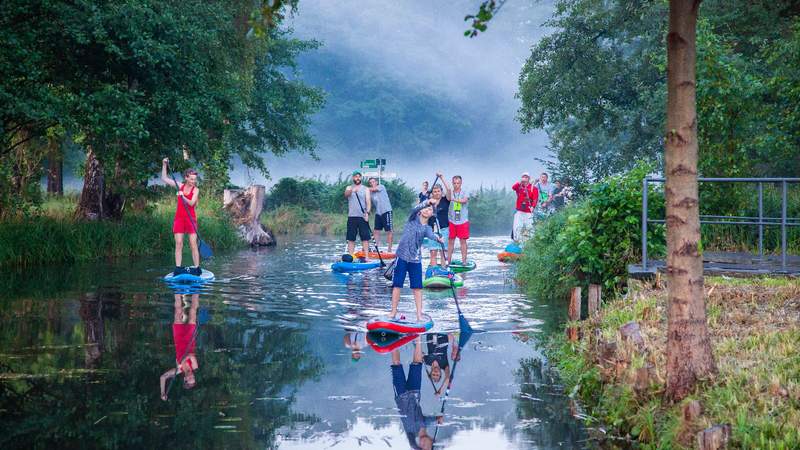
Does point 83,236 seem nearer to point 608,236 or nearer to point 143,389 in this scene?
point 608,236

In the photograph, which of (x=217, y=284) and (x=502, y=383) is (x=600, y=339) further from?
(x=217, y=284)

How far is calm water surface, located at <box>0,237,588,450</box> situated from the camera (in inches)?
281

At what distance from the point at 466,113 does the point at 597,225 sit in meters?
136

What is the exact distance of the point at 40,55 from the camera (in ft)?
57.4

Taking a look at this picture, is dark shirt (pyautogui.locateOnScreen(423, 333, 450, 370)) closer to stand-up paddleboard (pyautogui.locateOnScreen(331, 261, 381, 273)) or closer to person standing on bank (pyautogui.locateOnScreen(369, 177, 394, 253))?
stand-up paddleboard (pyautogui.locateOnScreen(331, 261, 381, 273))

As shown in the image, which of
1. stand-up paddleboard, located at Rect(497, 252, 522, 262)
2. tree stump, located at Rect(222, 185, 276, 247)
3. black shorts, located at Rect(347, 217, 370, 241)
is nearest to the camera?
black shorts, located at Rect(347, 217, 370, 241)

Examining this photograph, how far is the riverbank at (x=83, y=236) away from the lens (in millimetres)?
21125

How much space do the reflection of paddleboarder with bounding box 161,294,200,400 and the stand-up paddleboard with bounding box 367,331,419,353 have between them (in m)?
2.27

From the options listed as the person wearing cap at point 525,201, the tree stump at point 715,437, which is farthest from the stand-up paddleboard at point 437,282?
the tree stump at point 715,437

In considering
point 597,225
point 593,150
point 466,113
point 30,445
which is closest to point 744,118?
point 597,225

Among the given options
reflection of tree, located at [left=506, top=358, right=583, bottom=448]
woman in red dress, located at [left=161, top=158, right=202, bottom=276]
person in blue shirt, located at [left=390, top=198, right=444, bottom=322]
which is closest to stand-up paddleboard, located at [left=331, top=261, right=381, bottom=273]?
woman in red dress, located at [left=161, top=158, right=202, bottom=276]

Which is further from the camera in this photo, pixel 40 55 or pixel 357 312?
pixel 40 55

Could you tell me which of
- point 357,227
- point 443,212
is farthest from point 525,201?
point 357,227

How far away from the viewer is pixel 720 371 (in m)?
7.25
